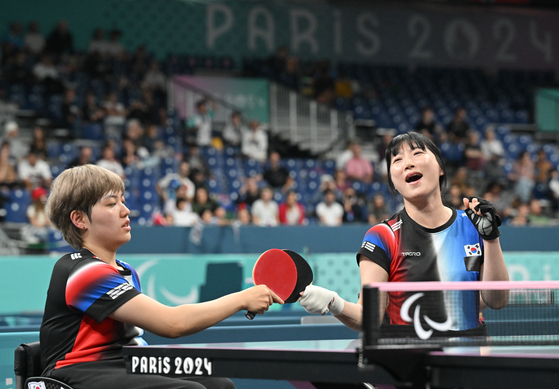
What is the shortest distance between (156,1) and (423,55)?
7.79 metres

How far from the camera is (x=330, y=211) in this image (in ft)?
36.2

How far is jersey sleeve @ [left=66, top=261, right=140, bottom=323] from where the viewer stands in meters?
2.19

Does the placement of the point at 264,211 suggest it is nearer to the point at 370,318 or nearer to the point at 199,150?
the point at 199,150

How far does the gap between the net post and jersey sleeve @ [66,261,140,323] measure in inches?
33.9

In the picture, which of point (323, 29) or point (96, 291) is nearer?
point (96, 291)

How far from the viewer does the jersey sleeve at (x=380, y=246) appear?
247 centimetres

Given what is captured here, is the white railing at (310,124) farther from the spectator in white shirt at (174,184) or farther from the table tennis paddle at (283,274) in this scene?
the table tennis paddle at (283,274)

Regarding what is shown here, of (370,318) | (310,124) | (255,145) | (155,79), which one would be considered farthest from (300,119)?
(370,318)

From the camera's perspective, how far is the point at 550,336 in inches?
74.9

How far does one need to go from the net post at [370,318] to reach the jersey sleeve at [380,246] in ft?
2.43

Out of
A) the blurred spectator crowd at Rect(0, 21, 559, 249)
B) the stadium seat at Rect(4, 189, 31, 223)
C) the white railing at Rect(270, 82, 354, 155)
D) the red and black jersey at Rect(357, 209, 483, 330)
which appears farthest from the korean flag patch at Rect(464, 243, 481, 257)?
the white railing at Rect(270, 82, 354, 155)

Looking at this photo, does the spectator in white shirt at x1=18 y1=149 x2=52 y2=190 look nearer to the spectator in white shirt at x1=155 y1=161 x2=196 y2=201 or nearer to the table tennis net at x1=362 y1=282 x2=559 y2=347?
the spectator in white shirt at x1=155 y1=161 x2=196 y2=201

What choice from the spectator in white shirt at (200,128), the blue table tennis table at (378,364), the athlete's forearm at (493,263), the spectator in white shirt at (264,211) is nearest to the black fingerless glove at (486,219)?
the athlete's forearm at (493,263)

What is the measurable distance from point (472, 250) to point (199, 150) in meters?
10.8
